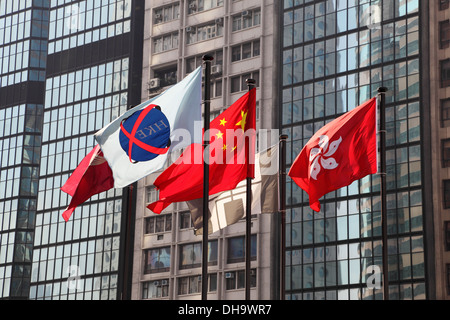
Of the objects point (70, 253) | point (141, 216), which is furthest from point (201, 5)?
point (70, 253)

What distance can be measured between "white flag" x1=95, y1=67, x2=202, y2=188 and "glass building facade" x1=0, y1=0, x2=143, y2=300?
76.2 m

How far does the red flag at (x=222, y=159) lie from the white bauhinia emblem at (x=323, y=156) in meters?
2.37

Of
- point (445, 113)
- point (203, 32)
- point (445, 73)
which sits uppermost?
point (203, 32)

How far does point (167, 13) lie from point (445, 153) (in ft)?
133

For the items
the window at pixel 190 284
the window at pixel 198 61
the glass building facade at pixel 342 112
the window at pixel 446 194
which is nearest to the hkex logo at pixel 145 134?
the glass building facade at pixel 342 112

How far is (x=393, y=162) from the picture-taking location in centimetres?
8962

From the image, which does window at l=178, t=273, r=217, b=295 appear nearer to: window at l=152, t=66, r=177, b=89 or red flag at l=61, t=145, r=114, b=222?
window at l=152, t=66, r=177, b=89

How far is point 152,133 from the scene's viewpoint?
31.4 meters

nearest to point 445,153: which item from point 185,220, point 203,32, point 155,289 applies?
point 185,220

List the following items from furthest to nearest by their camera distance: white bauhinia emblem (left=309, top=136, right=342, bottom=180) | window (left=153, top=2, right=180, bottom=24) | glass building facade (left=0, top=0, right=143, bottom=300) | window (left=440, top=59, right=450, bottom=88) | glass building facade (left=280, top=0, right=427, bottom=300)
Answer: window (left=153, top=2, right=180, bottom=24), glass building facade (left=0, top=0, right=143, bottom=300), window (left=440, top=59, right=450, bottom=88), glass building facade (left=280, top=0, right=427, bottom=300), white bauhinia emblem (left=309, top=136, right=342, bottom=180)

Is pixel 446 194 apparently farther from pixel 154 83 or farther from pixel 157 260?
pixel 154 83

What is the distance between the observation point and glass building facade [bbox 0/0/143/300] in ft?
362

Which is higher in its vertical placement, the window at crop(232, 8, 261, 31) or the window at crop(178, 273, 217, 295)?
the window at crop(232, 8, 261, 31)

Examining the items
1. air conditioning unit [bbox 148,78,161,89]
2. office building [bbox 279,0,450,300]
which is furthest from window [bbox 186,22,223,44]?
office building [bbox 279,0,450,300]
